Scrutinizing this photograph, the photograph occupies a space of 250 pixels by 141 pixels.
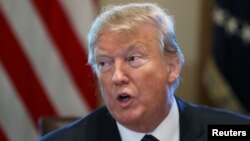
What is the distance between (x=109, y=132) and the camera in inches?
75.7

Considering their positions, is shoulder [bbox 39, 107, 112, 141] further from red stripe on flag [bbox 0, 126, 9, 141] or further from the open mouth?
red stripe on flag [bbox 0, 126, 9, 141]

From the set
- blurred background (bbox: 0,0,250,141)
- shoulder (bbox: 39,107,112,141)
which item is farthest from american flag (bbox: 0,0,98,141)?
shoulder (bbox: 39,107,112,141)

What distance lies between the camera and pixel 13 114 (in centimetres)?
324

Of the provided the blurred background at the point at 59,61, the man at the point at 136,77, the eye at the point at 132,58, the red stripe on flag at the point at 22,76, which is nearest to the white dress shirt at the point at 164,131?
the man at the point at 136,77

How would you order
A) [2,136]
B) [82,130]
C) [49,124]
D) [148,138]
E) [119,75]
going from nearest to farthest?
1. [119,75]
2. [148,138]
3. [82,130]
4. [49,124]
5. [2,136]

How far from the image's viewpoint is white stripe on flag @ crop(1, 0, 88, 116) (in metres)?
3.21

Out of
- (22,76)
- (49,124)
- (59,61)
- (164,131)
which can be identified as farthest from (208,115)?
(22,76)

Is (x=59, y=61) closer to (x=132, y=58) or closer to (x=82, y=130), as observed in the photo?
(x=82, y=130)

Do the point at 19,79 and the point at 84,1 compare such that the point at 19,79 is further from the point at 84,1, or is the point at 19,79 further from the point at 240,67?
the point at 240,67

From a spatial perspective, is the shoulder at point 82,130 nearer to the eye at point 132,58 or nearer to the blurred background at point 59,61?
the eye at point 132,58

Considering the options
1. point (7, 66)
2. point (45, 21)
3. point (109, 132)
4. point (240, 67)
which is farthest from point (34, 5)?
point (109, 132)

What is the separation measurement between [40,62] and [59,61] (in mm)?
116

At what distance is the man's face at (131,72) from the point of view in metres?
1.74

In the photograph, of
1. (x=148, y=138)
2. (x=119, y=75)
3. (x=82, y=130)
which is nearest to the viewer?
(x=119, y=75)
